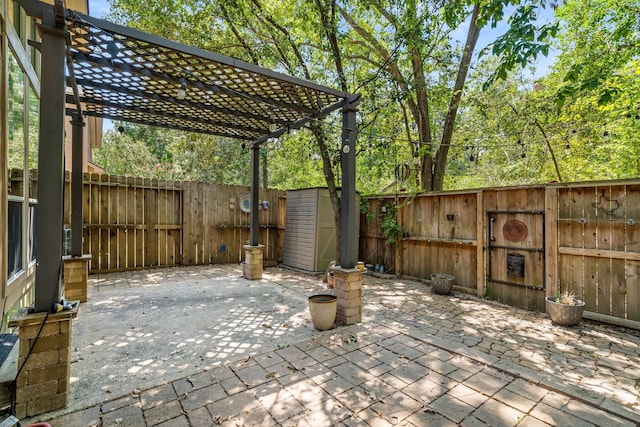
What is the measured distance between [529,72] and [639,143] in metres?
3.66

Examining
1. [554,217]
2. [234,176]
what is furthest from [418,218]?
[234,176]

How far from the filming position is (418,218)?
613 centimetres

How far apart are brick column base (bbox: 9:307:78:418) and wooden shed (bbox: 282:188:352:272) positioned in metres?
4.95

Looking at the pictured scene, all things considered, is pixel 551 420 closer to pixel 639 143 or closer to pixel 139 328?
pixel 139 328

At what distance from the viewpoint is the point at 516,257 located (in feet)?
14.9

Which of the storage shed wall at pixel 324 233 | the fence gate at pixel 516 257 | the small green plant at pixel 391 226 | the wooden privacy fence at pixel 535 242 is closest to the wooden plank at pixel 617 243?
the wooden privacy fence at pixel 535 242

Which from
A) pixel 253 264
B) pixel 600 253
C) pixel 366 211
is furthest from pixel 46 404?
pixel 366 211

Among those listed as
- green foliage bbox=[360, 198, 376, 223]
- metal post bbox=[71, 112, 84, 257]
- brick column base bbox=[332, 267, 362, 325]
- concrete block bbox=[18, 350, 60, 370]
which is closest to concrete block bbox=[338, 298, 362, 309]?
brick column base bbox=[332, 267, 362, 325]

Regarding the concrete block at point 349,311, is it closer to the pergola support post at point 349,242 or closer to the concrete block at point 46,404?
the pergola support post at point 349,242

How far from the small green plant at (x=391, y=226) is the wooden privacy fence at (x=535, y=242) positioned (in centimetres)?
11

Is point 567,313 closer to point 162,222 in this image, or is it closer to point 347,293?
point 347,293

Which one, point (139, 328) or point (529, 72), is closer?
point (139, 328)

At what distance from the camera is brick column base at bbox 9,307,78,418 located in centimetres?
194

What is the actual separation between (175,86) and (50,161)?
1.84 metres
